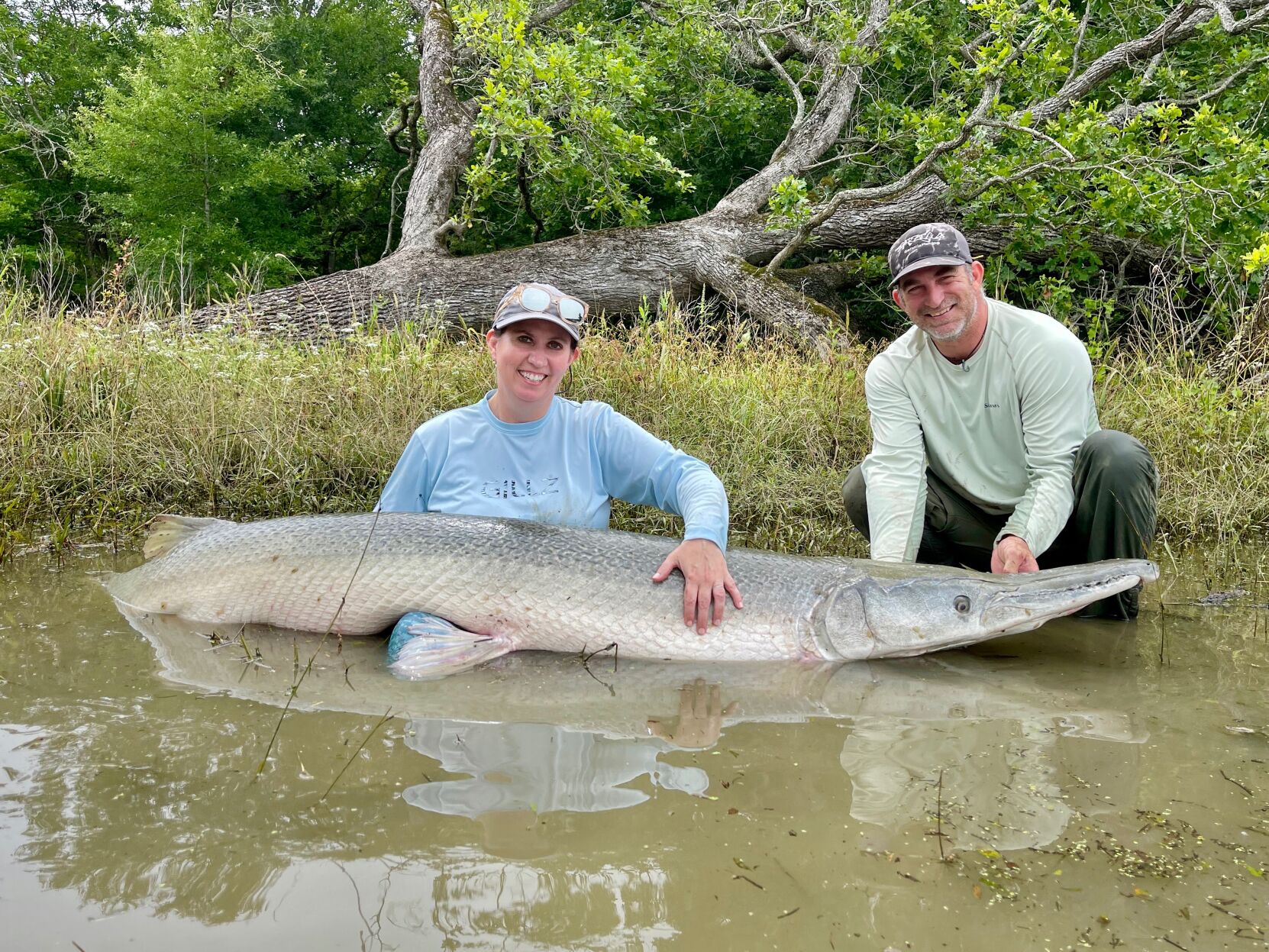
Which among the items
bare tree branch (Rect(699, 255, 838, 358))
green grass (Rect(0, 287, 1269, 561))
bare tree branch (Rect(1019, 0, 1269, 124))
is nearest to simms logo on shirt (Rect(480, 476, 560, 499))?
green grass (Rect(0, 287, 1269, 561))

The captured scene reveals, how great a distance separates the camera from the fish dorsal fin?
3.76 meters

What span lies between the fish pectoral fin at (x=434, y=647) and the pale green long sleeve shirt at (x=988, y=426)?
1688 millimetres

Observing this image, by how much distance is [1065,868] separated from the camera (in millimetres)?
1780

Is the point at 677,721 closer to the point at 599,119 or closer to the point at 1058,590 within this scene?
the point at 1058,590

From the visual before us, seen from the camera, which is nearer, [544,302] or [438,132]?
[544,302]

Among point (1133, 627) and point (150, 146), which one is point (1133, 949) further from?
point (150, 146)

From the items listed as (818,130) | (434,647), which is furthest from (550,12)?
(434,647)

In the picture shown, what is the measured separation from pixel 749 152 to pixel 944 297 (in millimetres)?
11777

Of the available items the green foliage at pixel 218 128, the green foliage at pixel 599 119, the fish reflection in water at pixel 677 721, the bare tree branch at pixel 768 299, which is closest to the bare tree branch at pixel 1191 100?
the bare tree branch at pixel 768 299

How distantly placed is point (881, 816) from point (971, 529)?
239cm

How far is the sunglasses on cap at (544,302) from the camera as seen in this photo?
3357 millimetres

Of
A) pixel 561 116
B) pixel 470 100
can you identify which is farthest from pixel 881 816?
pixel 470 100

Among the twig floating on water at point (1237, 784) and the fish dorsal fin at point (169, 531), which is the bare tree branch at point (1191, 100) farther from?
the fish dorsal fin at point (169, 531)

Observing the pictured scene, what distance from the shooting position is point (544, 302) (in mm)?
3363
